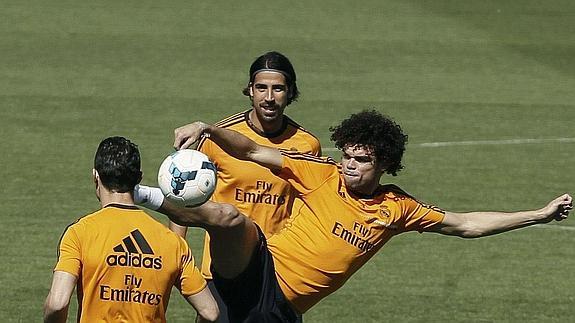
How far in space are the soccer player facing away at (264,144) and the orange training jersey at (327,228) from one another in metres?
0.80

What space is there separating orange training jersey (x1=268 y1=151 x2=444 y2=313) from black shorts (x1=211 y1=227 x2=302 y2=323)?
13cm

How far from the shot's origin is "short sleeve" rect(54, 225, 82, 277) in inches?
268

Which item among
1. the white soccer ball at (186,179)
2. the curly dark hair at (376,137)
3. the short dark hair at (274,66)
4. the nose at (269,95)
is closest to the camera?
the white soccer ball at (186,179)

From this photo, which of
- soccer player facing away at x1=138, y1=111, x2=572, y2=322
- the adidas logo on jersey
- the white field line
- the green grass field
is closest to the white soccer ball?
the adidas logo on jersey

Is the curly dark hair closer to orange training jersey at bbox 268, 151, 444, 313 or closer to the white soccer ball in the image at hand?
orange training jersey at bbox 268, 151, 444, 313

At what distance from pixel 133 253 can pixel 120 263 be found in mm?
83

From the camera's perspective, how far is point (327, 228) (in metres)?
8.49

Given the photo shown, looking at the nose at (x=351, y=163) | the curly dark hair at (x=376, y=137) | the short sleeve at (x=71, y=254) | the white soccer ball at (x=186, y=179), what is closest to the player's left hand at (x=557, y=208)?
the curly dark hair at (x=376, y=137)

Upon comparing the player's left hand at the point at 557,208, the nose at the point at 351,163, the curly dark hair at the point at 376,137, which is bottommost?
the player's left hand at the point at 557,208

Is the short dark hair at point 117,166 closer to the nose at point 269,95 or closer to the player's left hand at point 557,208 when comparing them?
the nose at point 269,95

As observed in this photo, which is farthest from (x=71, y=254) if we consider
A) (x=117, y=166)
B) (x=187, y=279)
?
(x=187, y=279)

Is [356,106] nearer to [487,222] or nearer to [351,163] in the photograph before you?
[487,222]

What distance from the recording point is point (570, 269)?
13.3m

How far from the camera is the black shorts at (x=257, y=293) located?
840 cm
